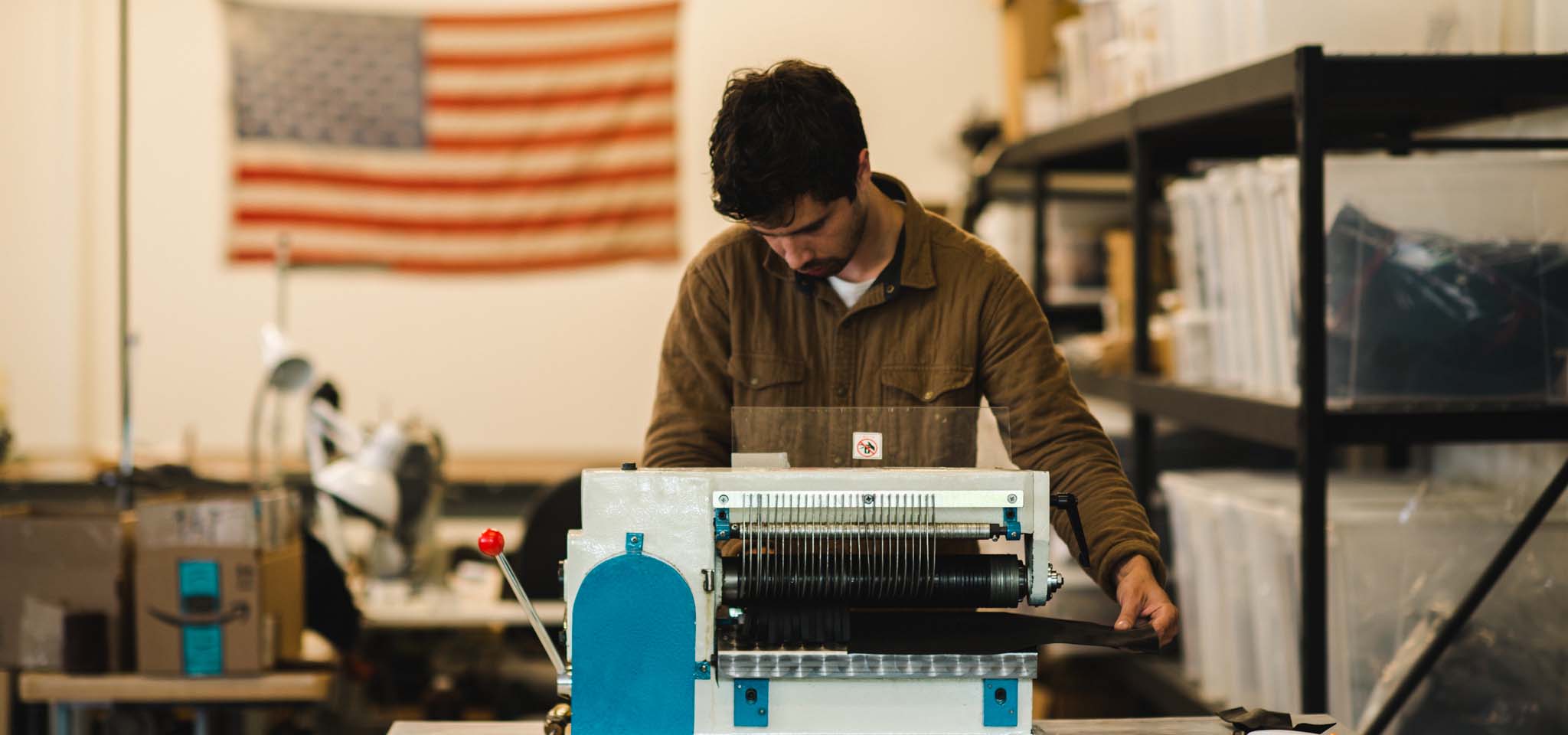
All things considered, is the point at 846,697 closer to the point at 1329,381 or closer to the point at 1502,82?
the point at 1329,381

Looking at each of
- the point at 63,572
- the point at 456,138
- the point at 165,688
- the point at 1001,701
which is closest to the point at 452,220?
the point at 456,138

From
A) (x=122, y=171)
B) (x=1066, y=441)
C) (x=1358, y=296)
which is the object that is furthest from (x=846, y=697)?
(x=122, y=171)

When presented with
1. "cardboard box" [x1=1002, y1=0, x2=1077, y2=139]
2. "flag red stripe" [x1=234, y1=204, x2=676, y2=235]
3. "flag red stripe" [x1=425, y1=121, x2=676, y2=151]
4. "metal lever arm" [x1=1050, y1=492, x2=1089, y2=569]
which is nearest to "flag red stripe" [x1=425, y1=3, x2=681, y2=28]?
"flag red stripe" [x1=425, y1=121, x2=676, y2=151]

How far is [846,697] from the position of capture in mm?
1359

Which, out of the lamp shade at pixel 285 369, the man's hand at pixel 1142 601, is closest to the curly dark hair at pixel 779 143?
the man's hand at pixel 1142 601

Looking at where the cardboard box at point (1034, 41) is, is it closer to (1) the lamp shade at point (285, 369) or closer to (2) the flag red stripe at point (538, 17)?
(2) the flag red stripe at point (538, 17)

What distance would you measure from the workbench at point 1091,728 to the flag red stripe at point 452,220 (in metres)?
2.99

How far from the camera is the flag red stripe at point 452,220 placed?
4.42 meters

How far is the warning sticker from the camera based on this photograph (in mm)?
1446

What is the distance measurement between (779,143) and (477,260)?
3.08 m

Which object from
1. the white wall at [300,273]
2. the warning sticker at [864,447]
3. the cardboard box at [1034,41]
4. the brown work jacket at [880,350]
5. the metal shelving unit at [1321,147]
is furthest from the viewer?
the white wall at [300,273]

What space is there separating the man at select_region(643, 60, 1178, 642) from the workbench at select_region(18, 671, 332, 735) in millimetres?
1110

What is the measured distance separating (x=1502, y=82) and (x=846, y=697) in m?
1.38

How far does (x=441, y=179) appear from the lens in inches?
175
